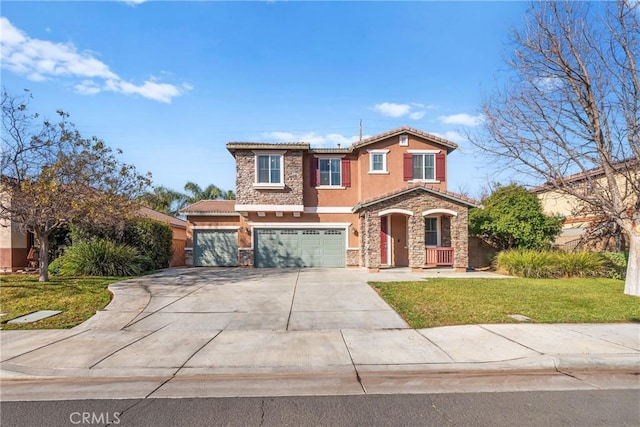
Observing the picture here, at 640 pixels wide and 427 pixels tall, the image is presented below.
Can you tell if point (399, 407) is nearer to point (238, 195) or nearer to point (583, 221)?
point (238, 195)

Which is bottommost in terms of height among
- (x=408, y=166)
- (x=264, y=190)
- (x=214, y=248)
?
(x=214, y=248)

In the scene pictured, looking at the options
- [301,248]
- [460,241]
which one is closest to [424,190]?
[460,241]

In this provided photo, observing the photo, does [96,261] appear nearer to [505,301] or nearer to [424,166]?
[505,301]

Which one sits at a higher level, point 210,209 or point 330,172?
point 330,172

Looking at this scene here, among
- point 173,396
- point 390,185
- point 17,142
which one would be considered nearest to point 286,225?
point 390,185

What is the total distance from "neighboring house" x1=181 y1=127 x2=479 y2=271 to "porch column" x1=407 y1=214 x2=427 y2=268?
1.68 meters

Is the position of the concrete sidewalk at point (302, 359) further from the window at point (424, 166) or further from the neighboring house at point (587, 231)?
the window at point (424, 166)

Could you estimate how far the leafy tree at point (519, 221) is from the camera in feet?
60.3

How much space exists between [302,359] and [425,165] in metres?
16.3

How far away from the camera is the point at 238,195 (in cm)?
1977

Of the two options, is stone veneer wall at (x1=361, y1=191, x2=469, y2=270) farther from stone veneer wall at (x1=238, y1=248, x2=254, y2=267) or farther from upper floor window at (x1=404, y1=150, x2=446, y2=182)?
stone veneer wall at (x1=238, y1=248, x2=254, y2=267)

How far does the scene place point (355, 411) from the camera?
14.2ft
